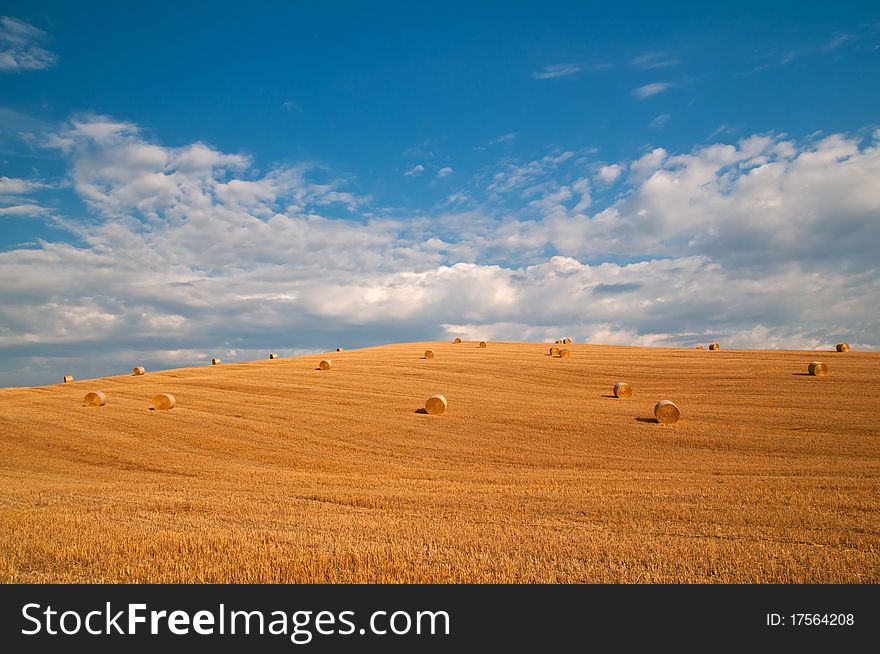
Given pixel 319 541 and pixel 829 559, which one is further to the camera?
pixel 319 541

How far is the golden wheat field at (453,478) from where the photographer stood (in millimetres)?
8070

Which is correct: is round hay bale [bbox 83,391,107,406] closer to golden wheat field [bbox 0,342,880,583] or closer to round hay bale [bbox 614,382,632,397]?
golden wheat field [bbox 0,342,880,583]

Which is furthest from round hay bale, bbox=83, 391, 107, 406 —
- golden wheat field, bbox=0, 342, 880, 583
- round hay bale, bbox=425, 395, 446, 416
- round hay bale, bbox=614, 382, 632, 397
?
round hay bale, bbox=614, 382, 632, 397

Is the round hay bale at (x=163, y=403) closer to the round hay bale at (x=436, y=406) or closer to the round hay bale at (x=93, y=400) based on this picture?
the round hay bale at (x=93, y=400)

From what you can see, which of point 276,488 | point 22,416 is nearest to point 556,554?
point 276,488

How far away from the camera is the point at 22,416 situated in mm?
26125

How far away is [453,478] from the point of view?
1645 cm

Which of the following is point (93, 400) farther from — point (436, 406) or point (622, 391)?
point (622, 391)

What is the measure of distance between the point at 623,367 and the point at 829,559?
30373 millimetres

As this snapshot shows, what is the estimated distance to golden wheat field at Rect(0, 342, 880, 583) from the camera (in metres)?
8.07

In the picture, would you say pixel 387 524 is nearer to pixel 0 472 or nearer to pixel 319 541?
pixel 319 541

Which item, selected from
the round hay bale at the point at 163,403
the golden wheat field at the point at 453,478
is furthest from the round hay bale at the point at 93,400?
the round hay bale at the point at 163,403

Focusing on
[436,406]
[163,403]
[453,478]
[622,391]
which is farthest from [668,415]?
[163,403]

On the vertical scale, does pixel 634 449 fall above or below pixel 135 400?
below
